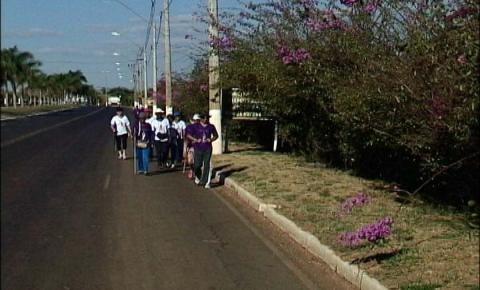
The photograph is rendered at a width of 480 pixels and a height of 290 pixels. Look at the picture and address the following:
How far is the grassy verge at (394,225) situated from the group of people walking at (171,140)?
38.1 inches

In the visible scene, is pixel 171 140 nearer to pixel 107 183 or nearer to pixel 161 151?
pixel 161 151

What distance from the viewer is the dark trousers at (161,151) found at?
69.8 ft

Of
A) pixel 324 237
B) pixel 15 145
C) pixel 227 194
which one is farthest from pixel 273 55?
pixel 15 145

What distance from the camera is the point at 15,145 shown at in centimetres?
365

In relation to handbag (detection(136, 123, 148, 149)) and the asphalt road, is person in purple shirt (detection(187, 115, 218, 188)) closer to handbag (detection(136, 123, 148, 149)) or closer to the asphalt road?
the asphalt road

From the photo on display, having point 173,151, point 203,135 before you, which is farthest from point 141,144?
point 203,135

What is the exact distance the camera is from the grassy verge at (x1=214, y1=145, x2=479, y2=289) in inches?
303

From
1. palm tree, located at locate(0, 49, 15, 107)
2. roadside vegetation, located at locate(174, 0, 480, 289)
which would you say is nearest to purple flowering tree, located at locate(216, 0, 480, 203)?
roadside vegetation, located at locate(174, 0, 480, 289)

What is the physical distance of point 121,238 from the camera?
10312mm

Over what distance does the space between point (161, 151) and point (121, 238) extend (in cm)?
1123

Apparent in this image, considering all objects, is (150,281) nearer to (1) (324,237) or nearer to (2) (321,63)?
(1) (324,237)

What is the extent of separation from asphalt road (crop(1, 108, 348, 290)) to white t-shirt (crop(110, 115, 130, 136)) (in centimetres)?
604

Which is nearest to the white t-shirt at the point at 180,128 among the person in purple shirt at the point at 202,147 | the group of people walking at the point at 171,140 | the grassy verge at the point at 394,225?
the group of people walking at the point at 171,140

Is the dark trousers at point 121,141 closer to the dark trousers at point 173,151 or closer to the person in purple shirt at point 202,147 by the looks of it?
the dark trousers at point 173,151
